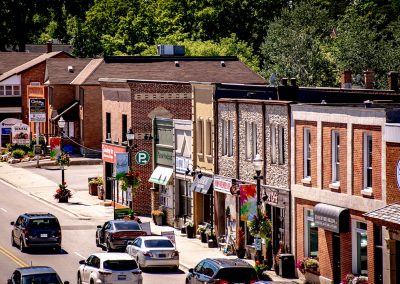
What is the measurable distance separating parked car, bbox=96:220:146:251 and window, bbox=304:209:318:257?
375 inches

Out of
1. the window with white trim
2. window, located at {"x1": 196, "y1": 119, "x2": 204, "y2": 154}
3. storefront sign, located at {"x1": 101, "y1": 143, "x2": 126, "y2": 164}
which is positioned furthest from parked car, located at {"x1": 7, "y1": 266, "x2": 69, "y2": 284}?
storefront sign, located at {"x1": 101, "y1": 143, "x2": 126, "y2": 164}

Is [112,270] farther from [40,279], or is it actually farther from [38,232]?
[38,232]

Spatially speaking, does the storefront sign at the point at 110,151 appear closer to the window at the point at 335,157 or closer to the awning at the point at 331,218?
the awning at the point at 331,218

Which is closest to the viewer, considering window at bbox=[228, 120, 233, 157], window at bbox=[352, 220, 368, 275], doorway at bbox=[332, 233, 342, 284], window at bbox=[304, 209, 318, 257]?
window at bbox=[352, 220, 368, 275]

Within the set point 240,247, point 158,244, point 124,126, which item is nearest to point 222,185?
point 240,247

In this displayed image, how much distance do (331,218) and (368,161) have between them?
3134 millimetres

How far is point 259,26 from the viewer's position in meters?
149

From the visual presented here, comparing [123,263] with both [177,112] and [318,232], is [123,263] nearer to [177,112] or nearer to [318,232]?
[318,232]

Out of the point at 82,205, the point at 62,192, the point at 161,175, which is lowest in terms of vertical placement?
the point at 82,205

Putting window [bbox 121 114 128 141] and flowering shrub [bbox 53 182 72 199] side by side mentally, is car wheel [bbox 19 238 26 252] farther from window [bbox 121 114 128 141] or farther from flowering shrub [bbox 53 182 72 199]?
flowering shrub [bbox 53 182 72 199]

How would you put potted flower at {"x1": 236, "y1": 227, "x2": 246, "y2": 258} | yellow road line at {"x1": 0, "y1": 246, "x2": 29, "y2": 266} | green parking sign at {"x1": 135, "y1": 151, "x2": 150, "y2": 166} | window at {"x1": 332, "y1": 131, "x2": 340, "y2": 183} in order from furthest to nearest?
green parking sign at {"x1": 135, "y1": 151, "x2": 150, "y2": 166}, potted flower at {"x1": 236, "y1": 227, "x2": 246, "y2": 258}, yellow road line at {"x1": 0, "y1": 246, "x2": 29, "y2": 266}, window at {"x1": 332, "y1": 131, "x2": 340, "y2": 183}

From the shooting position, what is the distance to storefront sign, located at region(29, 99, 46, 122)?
108 meters

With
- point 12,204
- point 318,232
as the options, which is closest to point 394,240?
point 318,232

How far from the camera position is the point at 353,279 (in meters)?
42.9
